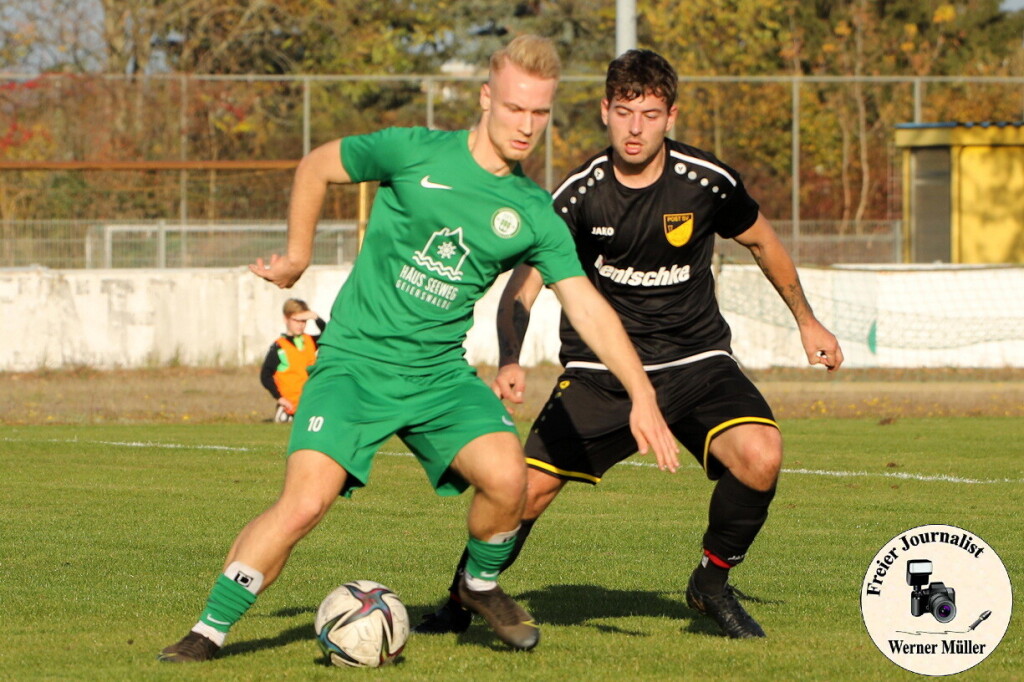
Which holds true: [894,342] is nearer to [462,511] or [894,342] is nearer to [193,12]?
[462,511]

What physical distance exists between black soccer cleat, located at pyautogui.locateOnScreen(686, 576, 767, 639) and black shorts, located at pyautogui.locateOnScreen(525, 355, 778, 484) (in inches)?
19.2

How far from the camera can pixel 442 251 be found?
206 inches

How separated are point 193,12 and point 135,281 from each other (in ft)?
48.6

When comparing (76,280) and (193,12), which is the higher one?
(193,12)

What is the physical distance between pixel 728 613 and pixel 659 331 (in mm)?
1186

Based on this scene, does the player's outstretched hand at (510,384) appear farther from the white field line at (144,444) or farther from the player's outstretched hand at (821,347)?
the white field line at (144,444)

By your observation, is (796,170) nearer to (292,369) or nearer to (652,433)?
(292,369)

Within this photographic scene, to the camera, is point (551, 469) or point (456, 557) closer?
point (551, 469)

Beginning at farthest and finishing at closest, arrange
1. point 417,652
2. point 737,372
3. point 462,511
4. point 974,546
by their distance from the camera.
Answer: point 462,511 < point 737,372 < point 417,652 < point 974,546

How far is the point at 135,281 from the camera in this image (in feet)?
69.6

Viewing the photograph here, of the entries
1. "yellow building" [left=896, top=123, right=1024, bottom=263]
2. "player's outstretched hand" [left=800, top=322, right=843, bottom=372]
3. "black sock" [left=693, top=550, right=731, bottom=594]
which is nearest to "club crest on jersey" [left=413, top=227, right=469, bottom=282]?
"black sock" [left=693, top=550, right=731, bottom=594]

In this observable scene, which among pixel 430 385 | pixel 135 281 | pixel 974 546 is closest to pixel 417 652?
pixel 430 385

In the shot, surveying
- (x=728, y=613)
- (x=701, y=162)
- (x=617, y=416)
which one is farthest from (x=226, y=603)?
(x=701, y=162)

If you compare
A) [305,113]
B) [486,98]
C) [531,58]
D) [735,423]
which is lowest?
[735,423]
